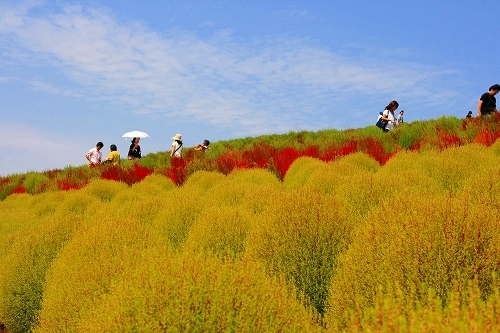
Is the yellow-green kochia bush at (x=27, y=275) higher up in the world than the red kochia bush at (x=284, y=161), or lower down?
lower down

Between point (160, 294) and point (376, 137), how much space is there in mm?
9964

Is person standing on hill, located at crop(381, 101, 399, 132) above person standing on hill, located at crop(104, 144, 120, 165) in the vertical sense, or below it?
above

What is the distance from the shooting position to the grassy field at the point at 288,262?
2.13 metres

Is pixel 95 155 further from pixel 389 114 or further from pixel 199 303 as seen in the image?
pixel 199 303

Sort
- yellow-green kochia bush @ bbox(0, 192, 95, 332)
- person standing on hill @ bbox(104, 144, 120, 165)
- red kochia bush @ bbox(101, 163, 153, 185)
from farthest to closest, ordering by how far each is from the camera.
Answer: person standing on hill @ bbox(104, 144, 120, 165), red kochia bush @ bbox(101, 163, 153, 185), yellow-green kochia bush @ bbox(0, 192, 95, 332)

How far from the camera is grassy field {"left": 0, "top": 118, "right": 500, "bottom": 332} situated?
2135 millimetres

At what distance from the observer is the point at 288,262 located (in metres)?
3.58

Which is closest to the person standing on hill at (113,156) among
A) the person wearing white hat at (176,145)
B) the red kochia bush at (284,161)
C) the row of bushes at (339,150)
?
the row of bushes at (339,150)

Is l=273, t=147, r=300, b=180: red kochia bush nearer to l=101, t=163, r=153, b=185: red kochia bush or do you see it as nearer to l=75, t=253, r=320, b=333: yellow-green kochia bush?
l=101, t=163, r=153, b=185: red kochia bush

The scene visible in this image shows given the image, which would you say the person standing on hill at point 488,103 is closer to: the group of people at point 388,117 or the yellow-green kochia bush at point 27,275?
the group of people at point 388,117

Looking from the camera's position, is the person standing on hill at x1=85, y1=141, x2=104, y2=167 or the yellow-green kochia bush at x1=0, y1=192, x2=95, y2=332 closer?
the yellow-green kochia bush at x1=0, y1=192, x2=95, y2=332

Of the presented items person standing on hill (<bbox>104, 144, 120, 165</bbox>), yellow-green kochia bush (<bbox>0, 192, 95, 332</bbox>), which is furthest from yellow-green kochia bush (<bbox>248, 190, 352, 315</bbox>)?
person standing on hill (<bbox>104, 144, 120, 165</bbox>)

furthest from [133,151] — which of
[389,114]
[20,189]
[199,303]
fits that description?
[199,303]

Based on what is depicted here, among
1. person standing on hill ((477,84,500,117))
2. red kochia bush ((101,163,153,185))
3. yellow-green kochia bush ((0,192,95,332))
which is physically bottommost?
yellow-green kochia bush ((0,192,95,332))
